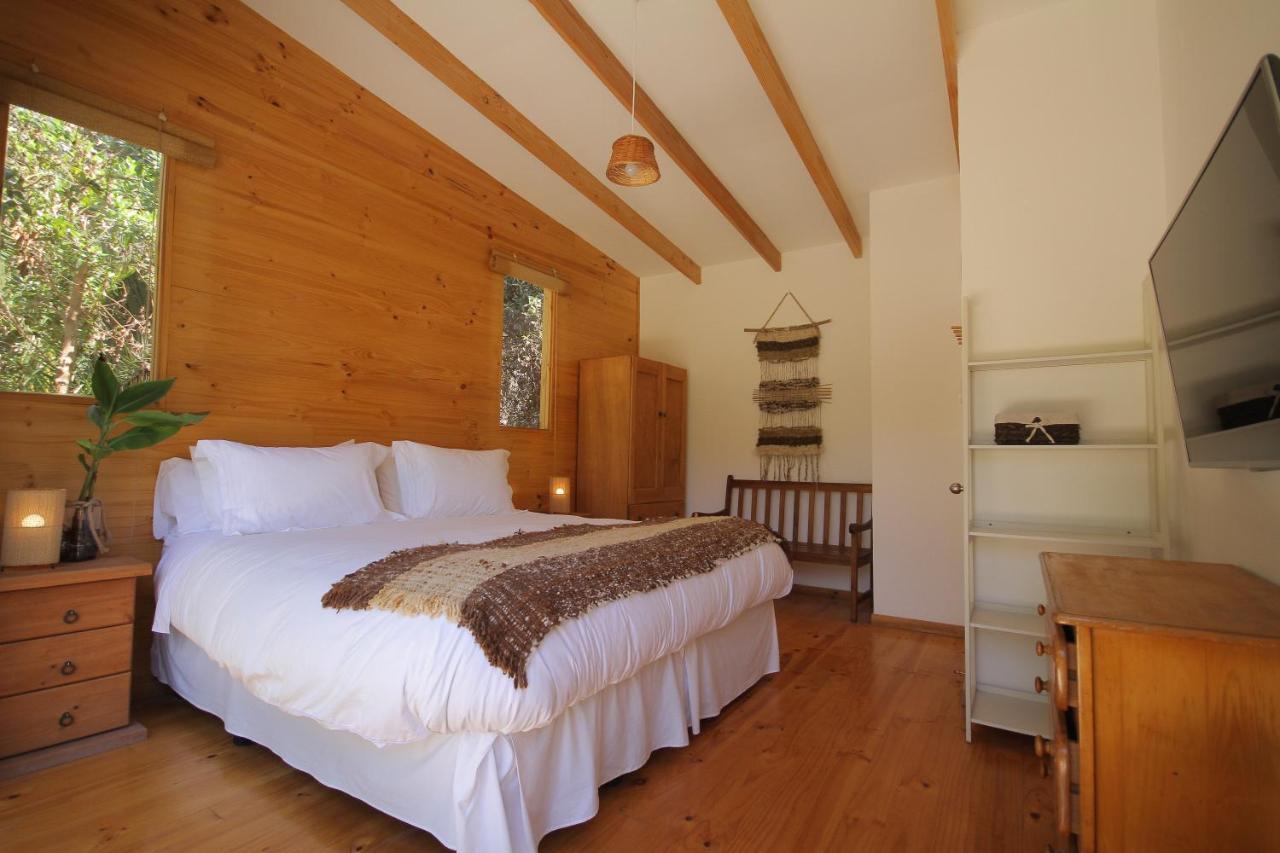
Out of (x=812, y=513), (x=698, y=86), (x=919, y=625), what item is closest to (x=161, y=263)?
(x=698, y=86)

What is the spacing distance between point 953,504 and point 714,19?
2.84 m

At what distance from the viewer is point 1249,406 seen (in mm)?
1119

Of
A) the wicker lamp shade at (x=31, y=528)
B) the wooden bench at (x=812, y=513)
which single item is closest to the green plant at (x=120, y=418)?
the wicker lamp shade at (x=31, y=528)

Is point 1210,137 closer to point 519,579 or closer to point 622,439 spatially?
point 519,579

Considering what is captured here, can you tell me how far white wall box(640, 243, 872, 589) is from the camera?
4.55 m

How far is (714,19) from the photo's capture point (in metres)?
2.69

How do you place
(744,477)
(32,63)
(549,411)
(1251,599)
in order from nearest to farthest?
(1251,599) → (32,63) → (549,411) → (744,477)

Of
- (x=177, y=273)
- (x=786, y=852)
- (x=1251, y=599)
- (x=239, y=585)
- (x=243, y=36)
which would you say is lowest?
(x=786, y=852)

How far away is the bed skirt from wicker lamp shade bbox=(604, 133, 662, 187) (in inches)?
74.0

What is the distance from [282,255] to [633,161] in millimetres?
1727

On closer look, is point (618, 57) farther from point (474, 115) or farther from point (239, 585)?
point (239, 585)

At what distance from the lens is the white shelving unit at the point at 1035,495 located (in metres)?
2.19

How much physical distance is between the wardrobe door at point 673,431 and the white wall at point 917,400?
1617 millimetres

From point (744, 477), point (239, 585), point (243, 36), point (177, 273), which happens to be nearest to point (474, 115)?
point (243, 36)
